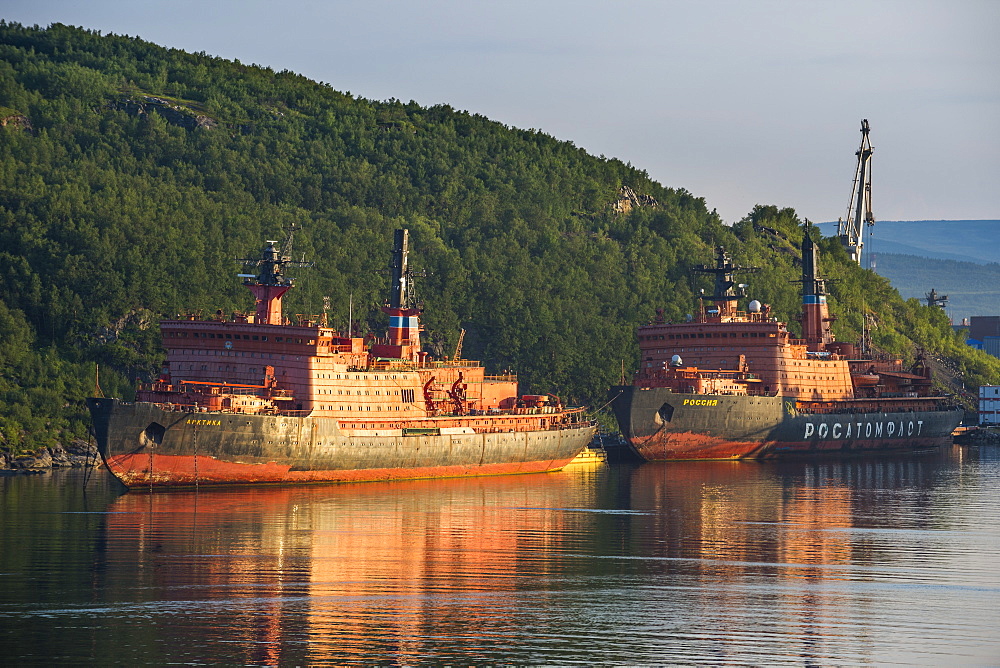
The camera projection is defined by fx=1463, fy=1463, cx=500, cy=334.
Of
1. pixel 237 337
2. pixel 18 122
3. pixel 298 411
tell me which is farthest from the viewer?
pixel 18 122

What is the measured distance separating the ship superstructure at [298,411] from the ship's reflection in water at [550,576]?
6.57 feet

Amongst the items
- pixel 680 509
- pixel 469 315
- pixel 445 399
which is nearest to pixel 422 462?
pixel 445 399

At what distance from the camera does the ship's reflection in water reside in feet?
119

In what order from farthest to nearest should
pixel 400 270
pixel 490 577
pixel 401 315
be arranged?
pixel 400 270, pixel 401 315, pixel 490 577

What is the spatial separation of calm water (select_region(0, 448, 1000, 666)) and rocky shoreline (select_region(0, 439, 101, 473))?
28.8 feet

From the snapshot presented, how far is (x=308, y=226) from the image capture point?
130750 millimetres

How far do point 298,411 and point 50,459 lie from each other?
19908mm

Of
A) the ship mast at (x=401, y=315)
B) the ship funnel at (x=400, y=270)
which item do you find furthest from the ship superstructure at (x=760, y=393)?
the ship funnel at (x=400, y=270)

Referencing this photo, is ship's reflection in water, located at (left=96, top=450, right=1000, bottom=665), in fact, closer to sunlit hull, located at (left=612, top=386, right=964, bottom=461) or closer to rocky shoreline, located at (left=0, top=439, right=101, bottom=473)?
rocky shoreline, located at (left=0, top=439, right=101, bottom=473)

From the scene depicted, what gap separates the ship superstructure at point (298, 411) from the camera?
66438 millimetres

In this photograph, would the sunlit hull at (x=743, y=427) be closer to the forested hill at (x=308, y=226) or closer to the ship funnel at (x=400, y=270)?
the ship funnel at (x=400, y=270)

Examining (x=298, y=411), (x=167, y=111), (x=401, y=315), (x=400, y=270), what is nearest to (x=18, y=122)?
(x=167, y=111)

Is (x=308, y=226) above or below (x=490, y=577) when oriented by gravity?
above

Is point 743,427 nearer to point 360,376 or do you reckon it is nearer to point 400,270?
point 400,270
